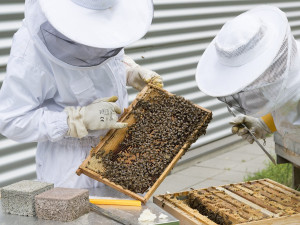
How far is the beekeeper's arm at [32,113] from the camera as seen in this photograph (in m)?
2.46

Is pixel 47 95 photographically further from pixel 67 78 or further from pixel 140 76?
pixel 140 76

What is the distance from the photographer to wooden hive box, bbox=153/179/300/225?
2.39m

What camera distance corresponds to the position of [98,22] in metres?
2.19

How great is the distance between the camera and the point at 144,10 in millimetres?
2338

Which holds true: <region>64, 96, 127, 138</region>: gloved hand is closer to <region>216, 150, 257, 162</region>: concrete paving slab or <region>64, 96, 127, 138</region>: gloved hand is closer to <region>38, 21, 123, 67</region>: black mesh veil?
<region>38, 21, 123, 67</region>: black mesh veil

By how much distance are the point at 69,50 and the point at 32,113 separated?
1.38 feet

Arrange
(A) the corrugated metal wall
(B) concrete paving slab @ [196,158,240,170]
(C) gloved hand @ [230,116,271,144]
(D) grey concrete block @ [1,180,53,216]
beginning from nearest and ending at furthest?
1. (D) grey concrete block @ [1,180,53,216]
2. (C) gloved hand @ [230,116,271,144]
3. (A) the corrugated metal wall
4. (B) concrete paving slab @ [196,158,240,170]

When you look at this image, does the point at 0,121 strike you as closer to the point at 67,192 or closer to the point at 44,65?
the point at 44,65

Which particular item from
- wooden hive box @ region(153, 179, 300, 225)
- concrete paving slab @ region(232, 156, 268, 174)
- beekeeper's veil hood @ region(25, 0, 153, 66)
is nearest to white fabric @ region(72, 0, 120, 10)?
beekeeper's veil hood @ region(25, 0, 153, 66)

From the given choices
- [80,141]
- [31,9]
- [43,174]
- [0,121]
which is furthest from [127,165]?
[31,9]

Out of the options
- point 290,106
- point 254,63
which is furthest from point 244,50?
point 290,106

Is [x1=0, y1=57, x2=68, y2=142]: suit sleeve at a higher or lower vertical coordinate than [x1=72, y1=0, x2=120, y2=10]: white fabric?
lower

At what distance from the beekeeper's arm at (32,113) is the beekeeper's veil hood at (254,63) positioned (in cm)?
63

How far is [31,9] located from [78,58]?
1.08 ft
